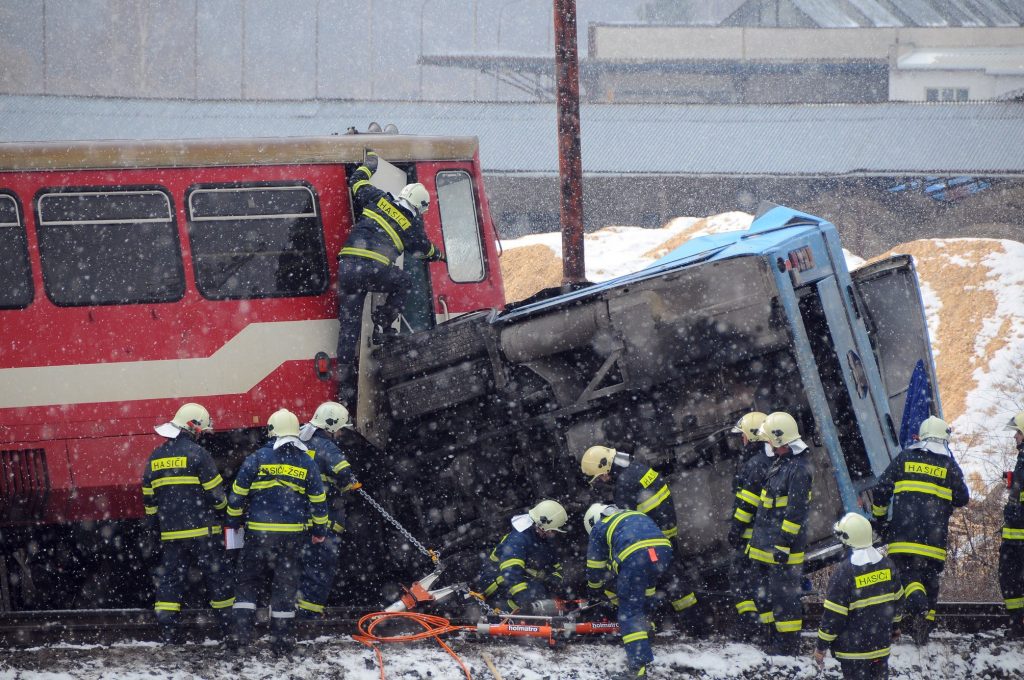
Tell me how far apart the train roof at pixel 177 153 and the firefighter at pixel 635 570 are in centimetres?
346

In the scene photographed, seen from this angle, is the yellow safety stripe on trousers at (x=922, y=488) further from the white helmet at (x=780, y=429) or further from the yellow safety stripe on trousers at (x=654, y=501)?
the yellow safety stripe on trousers at (x=654, y=501)

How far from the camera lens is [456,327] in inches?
284

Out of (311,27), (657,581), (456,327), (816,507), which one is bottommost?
(657,581)

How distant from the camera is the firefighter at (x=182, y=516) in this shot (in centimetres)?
663

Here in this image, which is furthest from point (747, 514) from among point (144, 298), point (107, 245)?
point (107, 245)

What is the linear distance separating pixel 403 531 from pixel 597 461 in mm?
1653

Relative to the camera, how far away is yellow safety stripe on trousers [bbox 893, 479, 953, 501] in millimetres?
6656

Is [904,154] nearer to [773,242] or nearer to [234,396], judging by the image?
A: [773,242]

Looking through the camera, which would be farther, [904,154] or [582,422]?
[904,154]

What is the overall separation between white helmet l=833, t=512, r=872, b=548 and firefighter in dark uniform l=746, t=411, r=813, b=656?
44 cm

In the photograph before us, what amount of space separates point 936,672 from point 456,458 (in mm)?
3530

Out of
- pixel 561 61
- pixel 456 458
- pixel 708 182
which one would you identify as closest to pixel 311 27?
pixel 708 182

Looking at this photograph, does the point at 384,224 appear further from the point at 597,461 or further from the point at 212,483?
the point at 597,461

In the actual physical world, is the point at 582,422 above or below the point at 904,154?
below
